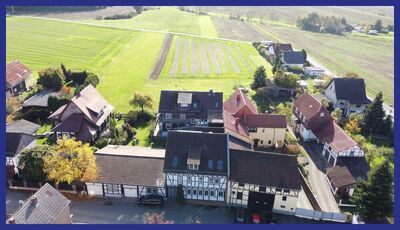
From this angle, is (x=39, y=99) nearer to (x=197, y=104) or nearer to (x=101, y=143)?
(x=101, y=143)

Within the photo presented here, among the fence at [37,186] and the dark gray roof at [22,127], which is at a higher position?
the dark gray roof at [22,127]

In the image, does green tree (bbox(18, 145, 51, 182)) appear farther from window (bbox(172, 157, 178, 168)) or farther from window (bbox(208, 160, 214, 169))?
window (bbox(208, 160, 214, 169))

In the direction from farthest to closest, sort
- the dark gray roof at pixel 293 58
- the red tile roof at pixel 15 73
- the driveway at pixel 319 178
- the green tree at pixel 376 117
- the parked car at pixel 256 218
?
the dark gray roof at pixel 293 58, the red tile roof at pixel 15 73, the green tree at pixel 376 117, the driveway at pixel 319 178, the parked car at pixel 256 218

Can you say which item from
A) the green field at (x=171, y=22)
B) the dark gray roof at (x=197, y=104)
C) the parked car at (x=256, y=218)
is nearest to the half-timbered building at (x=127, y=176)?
the parked car at (x=256, y=218)

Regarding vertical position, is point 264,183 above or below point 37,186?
above

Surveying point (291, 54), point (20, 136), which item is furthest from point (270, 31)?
point (20, 136)

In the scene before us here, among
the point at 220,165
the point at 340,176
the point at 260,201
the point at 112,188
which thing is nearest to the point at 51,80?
the point at 112,188

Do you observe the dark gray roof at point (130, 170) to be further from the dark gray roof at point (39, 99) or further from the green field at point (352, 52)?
the green field at point (352, 52)
